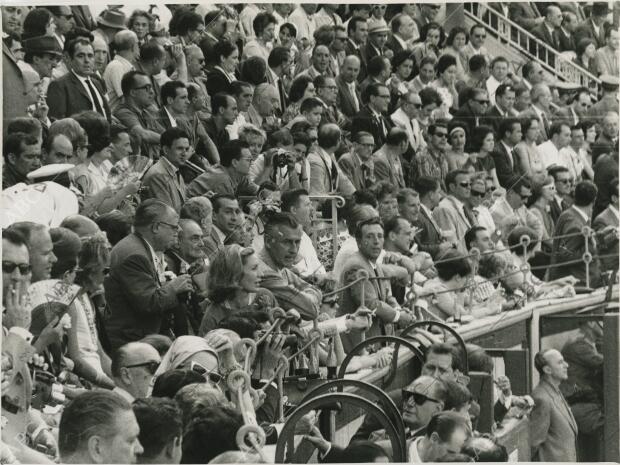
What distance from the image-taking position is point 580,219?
874 cm

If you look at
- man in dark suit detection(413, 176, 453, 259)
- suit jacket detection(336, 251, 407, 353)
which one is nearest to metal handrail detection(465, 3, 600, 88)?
man in dark suit detection(413, 176, 453, 259)

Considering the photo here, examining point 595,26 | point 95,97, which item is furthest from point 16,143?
point 595,26

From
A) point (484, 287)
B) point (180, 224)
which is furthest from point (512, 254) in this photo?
point (180, 224)

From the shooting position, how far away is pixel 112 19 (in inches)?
288

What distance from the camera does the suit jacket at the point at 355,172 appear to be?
25.8 ft

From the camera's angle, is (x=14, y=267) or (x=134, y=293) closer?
(x=14, y=267)

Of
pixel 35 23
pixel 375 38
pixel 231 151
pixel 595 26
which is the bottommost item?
pixel 231 151

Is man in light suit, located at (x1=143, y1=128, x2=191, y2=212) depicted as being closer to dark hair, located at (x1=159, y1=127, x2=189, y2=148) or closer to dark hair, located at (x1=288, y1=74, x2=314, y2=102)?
dark hair, located at (x1=159, y1=127, x2=189, y2=148)

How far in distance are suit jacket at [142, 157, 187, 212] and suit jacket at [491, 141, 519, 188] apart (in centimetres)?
290

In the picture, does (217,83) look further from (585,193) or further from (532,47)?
(532,47)

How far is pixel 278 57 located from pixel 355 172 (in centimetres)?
73

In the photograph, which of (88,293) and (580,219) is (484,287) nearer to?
(580,219)

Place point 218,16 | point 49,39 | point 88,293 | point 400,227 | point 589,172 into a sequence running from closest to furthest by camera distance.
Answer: point 88,293, point 49,39, point 400,227, point 218,16, point 589,172

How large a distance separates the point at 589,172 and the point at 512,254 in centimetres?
144
